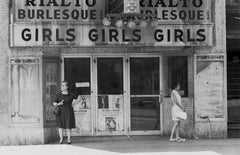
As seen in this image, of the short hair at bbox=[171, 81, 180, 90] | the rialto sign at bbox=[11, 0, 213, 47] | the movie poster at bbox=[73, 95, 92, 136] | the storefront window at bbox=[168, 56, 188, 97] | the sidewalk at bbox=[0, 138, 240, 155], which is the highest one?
the rialto sign at bbox=[11, 0, 213, 47]

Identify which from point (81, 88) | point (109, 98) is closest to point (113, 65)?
point (109, 98)

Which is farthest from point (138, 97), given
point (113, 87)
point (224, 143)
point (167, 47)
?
point (224, 143)

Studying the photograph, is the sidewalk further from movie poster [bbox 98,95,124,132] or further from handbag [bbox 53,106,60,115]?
handbag [bbox 53,106,60,115]

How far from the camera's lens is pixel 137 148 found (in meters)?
13.2

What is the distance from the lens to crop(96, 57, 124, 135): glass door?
15.2 m

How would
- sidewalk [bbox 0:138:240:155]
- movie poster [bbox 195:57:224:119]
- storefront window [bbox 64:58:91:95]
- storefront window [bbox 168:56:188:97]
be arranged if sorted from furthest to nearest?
1. storefront window [bbox 168:56:188:97]
2. storefront window [bbox 64:58:91:95]
3. movie poster [bbox 195:57:224:119]
4. sidewalk [bbox 0:138:240:155]

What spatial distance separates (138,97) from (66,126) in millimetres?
2429

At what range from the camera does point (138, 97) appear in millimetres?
15305

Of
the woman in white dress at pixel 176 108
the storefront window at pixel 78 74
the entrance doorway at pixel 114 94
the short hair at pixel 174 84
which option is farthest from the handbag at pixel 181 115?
the storefront window at pixel 78 74

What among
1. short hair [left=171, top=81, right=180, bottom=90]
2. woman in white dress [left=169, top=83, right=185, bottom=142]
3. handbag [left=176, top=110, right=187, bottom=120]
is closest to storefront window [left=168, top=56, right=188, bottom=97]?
short hair [left=171, top=81, right=180, bottom=90]

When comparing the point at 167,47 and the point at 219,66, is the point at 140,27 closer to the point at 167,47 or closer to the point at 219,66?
the point at 167,47

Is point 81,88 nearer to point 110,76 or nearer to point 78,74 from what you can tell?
point 78,74

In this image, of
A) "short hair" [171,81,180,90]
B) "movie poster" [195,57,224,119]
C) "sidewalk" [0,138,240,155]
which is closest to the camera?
"sidewalk" [0,138,240,155]

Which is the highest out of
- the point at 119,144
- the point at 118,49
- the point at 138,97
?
the point at 118,49
